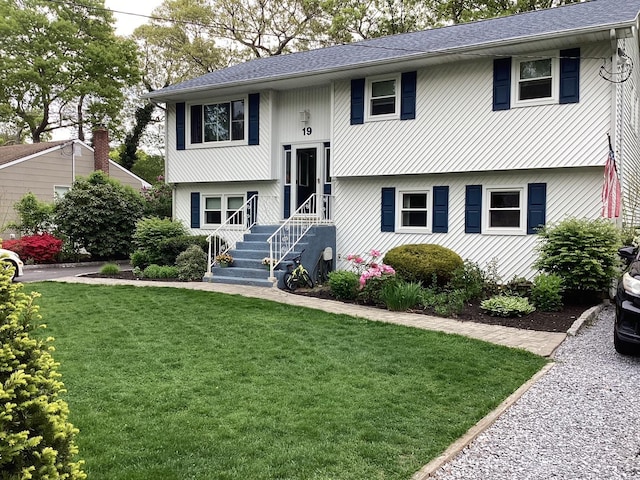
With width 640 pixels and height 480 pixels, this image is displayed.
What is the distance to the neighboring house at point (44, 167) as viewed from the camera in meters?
21.9

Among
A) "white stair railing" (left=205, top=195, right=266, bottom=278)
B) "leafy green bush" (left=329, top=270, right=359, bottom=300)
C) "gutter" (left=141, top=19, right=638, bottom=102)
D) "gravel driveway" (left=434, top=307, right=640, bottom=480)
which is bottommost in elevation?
"gravel driveway" (left=434, top=307, right=640, bottom=480)

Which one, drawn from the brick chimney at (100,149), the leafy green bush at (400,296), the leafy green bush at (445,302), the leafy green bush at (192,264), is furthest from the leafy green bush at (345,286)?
the brick chimney at (100,149)

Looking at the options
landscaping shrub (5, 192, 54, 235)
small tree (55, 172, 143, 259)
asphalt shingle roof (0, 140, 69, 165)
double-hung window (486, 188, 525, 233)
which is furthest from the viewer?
asphalt shingle roof (0, 140, 69, 165)

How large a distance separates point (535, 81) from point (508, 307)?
5061mm

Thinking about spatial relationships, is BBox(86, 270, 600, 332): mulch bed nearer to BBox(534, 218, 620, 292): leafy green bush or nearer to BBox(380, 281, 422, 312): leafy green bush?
BBox(380, 281, 422, 312): leafy green bush

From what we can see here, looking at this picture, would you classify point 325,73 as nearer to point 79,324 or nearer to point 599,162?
point 599,162

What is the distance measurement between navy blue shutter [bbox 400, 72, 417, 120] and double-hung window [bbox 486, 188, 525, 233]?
253cm

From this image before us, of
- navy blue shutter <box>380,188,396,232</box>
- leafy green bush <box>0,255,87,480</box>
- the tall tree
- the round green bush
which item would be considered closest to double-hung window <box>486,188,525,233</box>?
the round green bush

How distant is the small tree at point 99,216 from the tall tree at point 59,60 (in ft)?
48.2

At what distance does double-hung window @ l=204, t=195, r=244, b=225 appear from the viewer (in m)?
15.4

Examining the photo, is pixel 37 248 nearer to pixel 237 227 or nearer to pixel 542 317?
pixel 237 227

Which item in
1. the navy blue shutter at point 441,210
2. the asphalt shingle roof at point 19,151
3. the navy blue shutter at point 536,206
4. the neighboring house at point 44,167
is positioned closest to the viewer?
the navy blue shutter at point 536,206

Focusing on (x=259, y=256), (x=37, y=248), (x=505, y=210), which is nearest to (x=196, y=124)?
(x=259, y=256)

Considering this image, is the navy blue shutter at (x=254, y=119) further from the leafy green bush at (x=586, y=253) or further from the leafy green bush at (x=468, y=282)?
the leafy green bush at (x=586, y=253)
